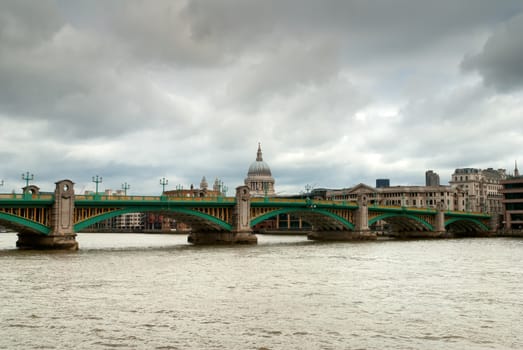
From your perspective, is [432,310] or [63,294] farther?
[63,294]

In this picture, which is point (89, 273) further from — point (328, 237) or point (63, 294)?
point (328, 237)

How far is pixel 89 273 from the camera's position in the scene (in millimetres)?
48062

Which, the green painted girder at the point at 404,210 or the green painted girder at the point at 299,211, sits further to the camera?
the green painted girder at the point at 404,210

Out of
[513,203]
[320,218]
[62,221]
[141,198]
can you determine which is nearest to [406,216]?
[320,218]

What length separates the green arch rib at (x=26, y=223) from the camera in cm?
7076

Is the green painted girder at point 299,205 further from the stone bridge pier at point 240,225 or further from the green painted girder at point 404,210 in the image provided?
the green painted girder at point 404,210

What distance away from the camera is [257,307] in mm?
31953

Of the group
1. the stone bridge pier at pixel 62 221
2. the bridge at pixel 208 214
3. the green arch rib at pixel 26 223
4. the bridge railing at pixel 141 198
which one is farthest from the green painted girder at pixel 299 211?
the green arch rib at pixel 26 223

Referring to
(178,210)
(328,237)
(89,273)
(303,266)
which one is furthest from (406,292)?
(328,237)

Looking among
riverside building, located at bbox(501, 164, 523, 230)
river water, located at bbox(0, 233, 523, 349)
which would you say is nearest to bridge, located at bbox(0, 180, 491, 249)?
riverside building, located at bbox(501, 164, 523, 230)

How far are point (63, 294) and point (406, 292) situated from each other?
20.8 m

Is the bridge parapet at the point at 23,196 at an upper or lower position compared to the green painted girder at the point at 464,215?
upper

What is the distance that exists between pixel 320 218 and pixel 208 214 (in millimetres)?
30715

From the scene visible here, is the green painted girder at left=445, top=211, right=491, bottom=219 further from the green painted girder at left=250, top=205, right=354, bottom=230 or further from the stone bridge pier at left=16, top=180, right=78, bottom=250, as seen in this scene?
the stone bridge pier at left=16, top=180, right=78, bottom=250
